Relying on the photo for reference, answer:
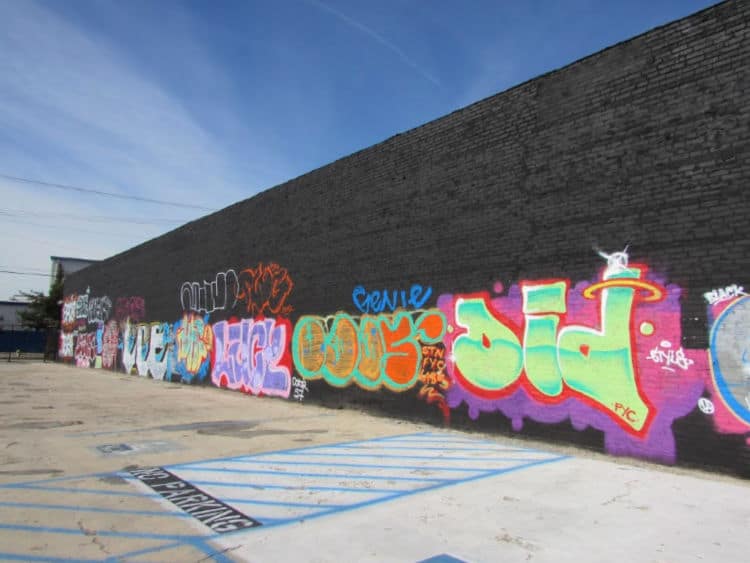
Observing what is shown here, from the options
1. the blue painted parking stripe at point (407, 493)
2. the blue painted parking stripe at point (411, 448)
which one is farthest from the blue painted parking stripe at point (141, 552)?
the blue painted parking stripe at point (411, 448)

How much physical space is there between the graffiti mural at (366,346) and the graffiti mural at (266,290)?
999 mm

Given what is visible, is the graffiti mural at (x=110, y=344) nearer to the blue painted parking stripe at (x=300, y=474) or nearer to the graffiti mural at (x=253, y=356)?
the graffiti mural at (x=253, y=356)

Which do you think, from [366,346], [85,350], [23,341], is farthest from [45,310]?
[366,346]

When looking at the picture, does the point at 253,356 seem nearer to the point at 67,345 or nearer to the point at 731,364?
the point at 731,364

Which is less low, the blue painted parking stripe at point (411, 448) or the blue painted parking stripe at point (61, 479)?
the blue painted parking stripe at point (411, 448)

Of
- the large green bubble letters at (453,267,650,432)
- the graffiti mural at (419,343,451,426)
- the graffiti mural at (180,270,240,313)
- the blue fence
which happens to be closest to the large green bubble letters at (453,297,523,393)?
the large green bubble letters at (453,267,650,432)

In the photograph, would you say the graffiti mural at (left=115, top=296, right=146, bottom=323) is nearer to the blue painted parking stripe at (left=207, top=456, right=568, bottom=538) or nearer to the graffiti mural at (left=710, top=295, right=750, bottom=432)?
the blue painted parking stripe at (left=207, top=456, right=568, bottom=538)

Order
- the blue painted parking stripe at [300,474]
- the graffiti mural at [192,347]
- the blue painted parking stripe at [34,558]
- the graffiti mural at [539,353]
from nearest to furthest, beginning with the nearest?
the blue painted parking stripe at [34,558] → the blue painted parking stripe at [300,474] → the graffiti mural at [539,353] → the graffiti mural at [192,347]

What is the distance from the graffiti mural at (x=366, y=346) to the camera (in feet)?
34.5

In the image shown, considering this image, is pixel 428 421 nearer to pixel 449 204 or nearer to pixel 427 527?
pixel 449 204

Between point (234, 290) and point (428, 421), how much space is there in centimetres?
865

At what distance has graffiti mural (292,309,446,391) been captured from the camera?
10523mm

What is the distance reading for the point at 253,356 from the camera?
15.5m

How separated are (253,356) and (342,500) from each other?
10637 millimetres
